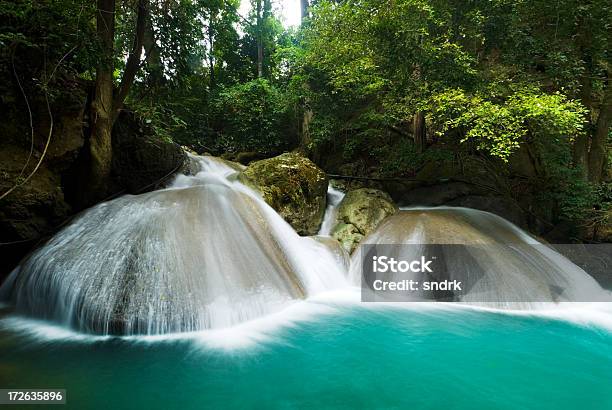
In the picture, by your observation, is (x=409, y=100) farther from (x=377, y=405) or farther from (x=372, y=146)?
(x=377, y=405)

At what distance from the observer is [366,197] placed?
8.23m

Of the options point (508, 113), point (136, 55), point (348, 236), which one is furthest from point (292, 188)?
point (508, 113)

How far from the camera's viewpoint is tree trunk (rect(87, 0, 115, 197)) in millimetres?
5707

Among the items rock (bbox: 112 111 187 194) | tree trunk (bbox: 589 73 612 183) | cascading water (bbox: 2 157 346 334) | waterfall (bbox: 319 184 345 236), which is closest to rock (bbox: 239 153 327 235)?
waterfall (bbox: 319 184 345 236)

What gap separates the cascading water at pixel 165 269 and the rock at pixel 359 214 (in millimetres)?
1455

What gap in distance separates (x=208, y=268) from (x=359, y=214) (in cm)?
429

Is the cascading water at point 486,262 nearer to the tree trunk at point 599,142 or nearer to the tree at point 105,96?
the tree trunk at point 599,142

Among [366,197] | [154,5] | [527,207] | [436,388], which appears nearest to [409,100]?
[366,197]

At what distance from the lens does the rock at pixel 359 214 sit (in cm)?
725

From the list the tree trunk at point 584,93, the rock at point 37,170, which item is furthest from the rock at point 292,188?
the tree trunk at point 584,93

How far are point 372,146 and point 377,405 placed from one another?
29.0 ft

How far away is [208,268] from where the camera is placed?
14.4 feet

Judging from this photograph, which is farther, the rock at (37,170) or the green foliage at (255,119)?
the green foliage at (255,119)

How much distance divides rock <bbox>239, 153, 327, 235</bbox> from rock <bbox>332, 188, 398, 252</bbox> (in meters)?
0.63
